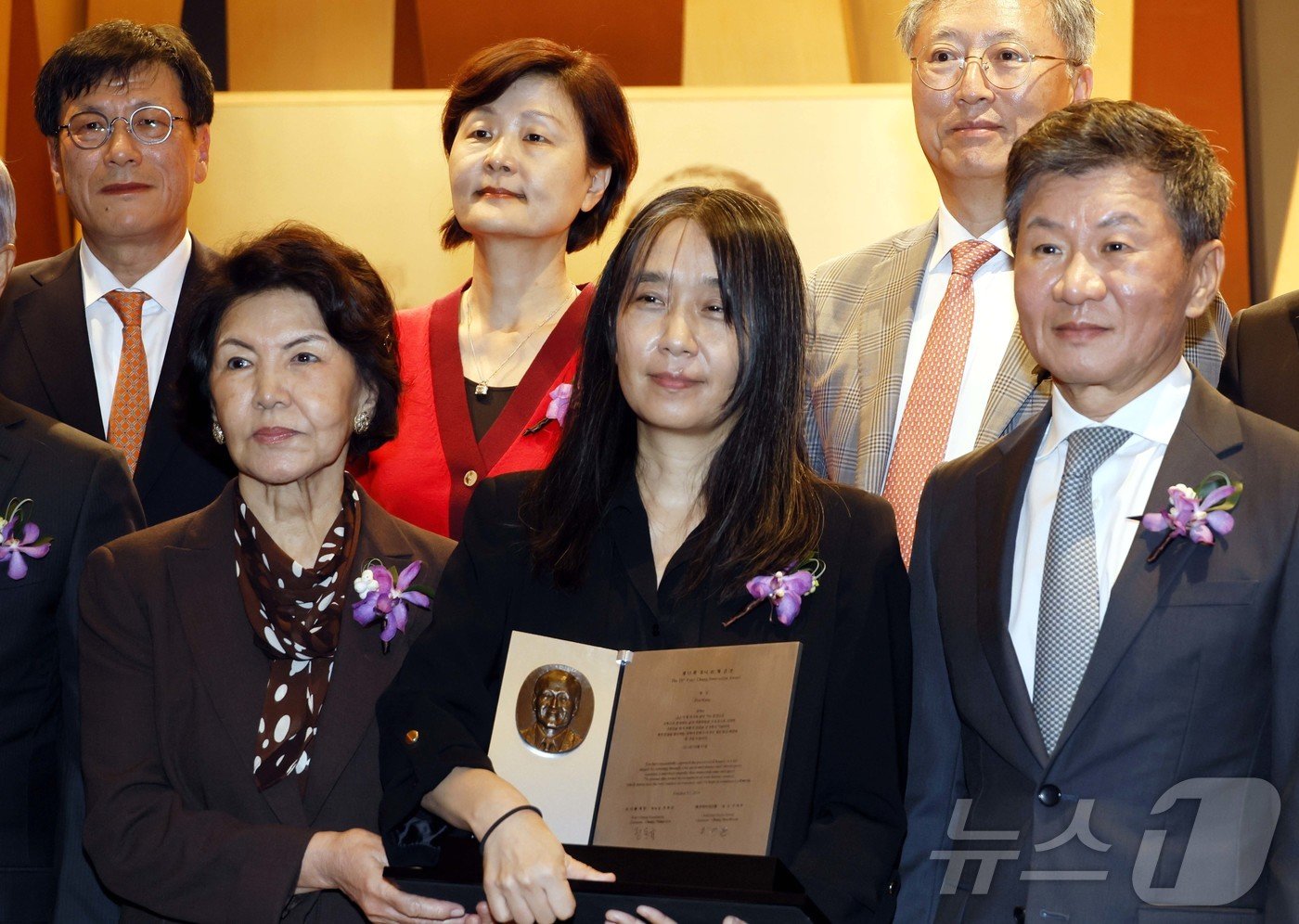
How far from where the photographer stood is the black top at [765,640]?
7.60ft

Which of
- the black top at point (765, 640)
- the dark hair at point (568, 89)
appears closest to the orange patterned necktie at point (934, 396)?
the black top at point (765, 640)

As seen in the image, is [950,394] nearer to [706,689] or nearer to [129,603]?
[706,689]

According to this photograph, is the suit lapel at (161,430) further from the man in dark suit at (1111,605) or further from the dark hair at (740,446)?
the man in dark suit at (1111,605)

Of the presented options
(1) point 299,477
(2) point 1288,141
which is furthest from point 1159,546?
(2) point 1288,141

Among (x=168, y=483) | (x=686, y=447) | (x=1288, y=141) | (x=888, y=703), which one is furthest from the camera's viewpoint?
(x=1288, y=141)

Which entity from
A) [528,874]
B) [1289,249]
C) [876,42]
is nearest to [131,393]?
[528,874]

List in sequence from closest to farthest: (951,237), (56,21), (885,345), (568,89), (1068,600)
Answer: (1068,600) < (885,345) < (951,237) < (568,89) < (56,21)

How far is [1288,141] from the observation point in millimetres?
4750

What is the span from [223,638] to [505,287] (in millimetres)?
1204

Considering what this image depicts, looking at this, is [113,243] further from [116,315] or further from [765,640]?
[765,640]

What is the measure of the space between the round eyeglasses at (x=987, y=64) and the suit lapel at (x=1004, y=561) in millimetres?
1001

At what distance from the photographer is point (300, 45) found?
5.24 meters

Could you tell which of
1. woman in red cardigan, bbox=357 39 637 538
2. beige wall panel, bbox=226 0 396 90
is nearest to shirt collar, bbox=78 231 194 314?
woman in red cardigan, bbox=357 39 637 538

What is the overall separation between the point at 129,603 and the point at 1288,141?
12.3 feet
